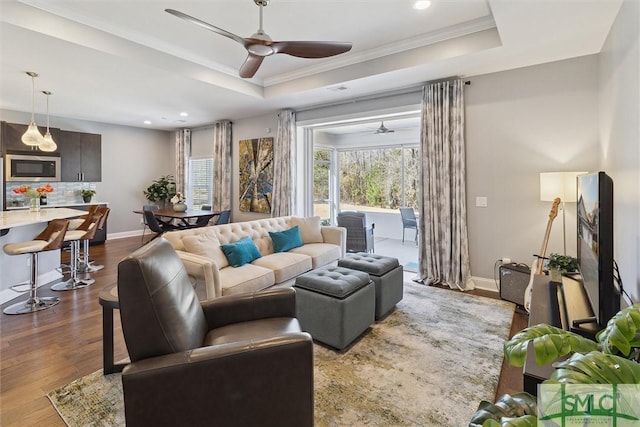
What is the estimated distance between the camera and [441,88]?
4.26m

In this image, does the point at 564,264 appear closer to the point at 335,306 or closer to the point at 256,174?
the point at 335,306

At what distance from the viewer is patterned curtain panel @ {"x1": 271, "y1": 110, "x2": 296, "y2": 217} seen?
229 inches

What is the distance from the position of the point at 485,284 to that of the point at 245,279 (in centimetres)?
313

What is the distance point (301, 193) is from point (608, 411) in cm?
554

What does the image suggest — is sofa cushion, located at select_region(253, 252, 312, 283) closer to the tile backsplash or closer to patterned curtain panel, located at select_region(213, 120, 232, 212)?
patterned curtain panel, located at select_region(213, 120, 232, 212)

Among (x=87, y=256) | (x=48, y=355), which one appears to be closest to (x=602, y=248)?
(x=48, y=355)

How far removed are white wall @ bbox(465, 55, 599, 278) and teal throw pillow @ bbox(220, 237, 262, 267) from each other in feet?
9.50

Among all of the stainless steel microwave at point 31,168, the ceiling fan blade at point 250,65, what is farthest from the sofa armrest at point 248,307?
the stainless steel microwave at point 31,168

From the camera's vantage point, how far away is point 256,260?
12.3 ft

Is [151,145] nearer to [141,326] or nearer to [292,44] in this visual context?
[292,44]

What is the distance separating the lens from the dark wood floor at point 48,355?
198 centimetres

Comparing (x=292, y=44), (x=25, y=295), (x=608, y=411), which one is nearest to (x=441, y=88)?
(x=292, y=44)

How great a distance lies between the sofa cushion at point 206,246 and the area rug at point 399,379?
1.29 metres

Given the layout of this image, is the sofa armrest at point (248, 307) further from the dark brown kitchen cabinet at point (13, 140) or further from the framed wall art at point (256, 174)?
the dark brown kitchen cabinet at point (13, 140)
